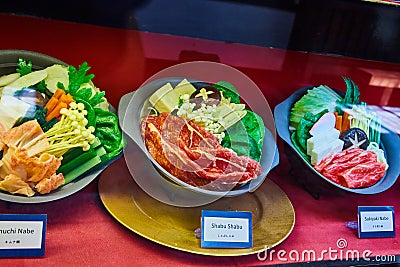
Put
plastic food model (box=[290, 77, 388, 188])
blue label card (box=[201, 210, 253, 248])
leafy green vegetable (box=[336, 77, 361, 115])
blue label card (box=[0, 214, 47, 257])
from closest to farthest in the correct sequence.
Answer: blue label card (box=[0, 214, 47, 257]), blue label card (box=[201, 210, 253, 248]), plastic food model (box=[290, 77, 388, 188]), leafy green vegetable (box=[336, 77, 361, 115])

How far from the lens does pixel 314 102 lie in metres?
1.48

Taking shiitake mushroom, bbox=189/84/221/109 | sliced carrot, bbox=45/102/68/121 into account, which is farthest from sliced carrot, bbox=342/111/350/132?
sliced carrot, bbox=45/102/68/121

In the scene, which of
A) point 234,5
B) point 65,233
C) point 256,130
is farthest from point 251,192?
point 234,5

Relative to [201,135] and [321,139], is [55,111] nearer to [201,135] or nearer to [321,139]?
[201,135]

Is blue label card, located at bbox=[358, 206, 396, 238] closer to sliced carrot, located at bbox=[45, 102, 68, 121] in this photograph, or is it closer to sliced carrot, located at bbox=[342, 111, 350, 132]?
sliced carrot, located at bbox=[342, 111, 350, 132]

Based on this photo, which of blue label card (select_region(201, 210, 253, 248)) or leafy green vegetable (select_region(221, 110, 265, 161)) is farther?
leafy green vegetable (select_region(221, 110, 265, 161))

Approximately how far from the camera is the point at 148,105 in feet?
4.26

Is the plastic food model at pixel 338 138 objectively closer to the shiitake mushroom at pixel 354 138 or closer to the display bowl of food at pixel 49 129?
the shiitake mushroom at pixel 354 138

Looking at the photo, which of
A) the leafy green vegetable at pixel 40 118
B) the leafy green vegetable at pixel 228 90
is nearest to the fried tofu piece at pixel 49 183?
the leafy green vegetable at pixel 40 118

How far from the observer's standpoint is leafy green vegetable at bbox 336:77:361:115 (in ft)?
4.95

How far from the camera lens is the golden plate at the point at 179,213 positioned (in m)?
1.11

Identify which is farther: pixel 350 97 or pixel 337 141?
pixel 350 97


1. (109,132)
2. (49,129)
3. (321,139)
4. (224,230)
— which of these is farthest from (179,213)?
(321,139)

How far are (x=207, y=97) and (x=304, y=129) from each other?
290mm
